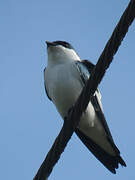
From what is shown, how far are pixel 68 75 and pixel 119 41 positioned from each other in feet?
8.13

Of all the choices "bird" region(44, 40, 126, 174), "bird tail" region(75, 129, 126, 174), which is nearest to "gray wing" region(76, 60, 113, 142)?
"bird" region(44, 40, 126, 174)

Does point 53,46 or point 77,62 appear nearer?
point 77,62

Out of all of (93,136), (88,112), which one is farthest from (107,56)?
(93,136)

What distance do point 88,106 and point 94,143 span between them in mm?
650

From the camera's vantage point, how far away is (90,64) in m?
5.73

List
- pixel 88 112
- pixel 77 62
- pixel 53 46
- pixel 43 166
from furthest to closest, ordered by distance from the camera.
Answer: pixel 53 46 → pixel 77 62 → pixel 88 112 → pixel 43 166

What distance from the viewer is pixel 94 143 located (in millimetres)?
5652

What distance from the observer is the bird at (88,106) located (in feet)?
17.5

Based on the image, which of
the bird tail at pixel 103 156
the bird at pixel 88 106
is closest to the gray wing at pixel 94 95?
the bird at pixel 88 106

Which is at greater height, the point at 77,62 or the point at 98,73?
the point at 98,73

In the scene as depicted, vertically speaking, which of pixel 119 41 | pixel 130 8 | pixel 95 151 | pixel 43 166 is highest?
pixel 130 8

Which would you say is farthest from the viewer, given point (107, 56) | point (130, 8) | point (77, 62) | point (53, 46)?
point (53, 46)

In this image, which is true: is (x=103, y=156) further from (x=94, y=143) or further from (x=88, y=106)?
(x=88, y=106)

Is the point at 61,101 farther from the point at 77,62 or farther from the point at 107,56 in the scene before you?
the point at 107,56
